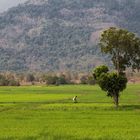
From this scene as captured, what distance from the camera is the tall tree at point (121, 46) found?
64.2 m

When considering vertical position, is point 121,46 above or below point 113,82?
above

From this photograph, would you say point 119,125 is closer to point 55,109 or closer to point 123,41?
point 55,109

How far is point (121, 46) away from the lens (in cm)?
6475

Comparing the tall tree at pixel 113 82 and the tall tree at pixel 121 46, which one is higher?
the tall tree at pixel 121 46

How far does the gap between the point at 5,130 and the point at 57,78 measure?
14669 centimetres

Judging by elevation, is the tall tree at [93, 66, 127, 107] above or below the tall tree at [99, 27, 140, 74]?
below

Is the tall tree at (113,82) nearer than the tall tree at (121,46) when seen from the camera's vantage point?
Yes

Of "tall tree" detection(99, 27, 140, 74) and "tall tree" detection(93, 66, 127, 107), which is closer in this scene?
"tall tree" detection(93, 66, 127, 107)

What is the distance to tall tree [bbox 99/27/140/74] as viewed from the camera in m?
64.2

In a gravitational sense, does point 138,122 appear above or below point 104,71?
below

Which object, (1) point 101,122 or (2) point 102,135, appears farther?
(1) point 101,122

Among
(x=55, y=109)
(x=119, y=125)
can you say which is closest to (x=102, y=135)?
(x=119, y=125)

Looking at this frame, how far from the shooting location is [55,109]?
5419 cm

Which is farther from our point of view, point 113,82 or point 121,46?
point 121,46
